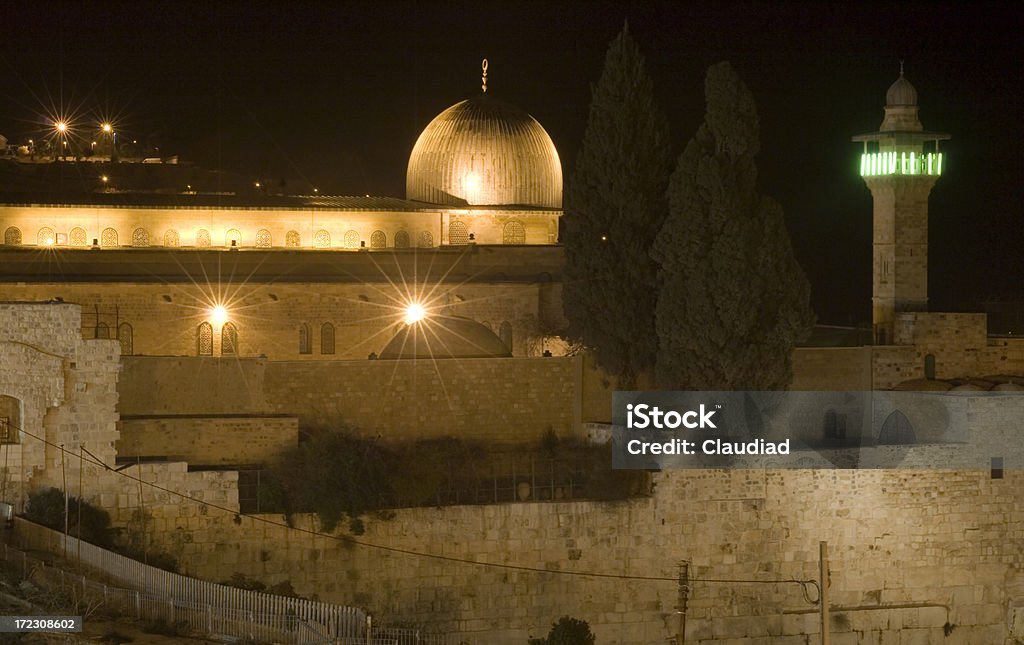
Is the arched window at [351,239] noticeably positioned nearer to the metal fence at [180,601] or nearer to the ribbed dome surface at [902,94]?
the ribbed dome surface at [902,94]

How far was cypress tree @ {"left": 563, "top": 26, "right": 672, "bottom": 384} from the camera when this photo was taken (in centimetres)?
3147

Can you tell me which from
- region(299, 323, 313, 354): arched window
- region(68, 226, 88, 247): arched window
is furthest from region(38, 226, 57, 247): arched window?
A: region(299, 323, 313, 354): arched window

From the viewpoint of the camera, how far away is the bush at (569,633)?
26.3 meters

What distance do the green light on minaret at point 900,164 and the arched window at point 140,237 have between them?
1159 cm

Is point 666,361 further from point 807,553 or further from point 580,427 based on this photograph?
point 807,553

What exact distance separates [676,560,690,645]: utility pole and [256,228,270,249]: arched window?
1148cm

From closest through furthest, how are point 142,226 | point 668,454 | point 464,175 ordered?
point 668,454 < point 142,226 < point 464,175

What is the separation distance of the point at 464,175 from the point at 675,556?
12.3m

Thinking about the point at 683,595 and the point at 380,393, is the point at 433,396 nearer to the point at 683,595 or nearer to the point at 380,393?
the point at 380,393

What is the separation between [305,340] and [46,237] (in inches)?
195

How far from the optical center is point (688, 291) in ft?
101

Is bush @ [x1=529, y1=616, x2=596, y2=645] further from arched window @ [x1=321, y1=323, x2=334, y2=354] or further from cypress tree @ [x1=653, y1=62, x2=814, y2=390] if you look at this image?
arched window @ [x1=321, y1=323, x2=334, y2=354]

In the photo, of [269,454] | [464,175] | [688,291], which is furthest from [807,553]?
[464,175]

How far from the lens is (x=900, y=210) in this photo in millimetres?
35344
